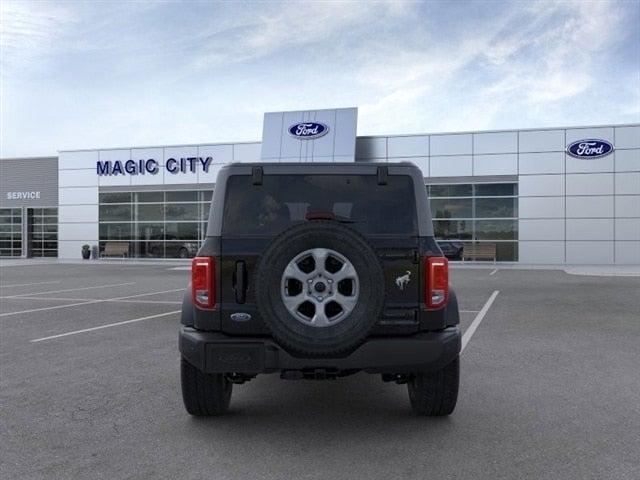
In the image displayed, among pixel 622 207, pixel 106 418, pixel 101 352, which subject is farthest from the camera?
pixel 622 207

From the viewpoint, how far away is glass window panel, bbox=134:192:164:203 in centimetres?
3484

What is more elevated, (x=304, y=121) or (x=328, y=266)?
(x=304, y=121)

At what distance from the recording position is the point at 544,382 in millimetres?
5961

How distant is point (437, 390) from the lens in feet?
15.2

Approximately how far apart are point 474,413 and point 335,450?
1418mm

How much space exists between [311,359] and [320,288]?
1.61 feet

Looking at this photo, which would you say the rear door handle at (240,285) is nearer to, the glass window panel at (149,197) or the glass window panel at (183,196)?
the glass window panel at (183,196)

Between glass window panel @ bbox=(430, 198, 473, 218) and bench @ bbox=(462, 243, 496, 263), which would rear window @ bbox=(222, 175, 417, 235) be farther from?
bench @ bbox=(462, 243, 496, 263)

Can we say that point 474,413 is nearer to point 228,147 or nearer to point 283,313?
point 283,313

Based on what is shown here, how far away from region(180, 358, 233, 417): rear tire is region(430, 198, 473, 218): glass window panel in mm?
26533

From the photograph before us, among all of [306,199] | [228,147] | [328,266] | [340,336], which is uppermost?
[228,147]

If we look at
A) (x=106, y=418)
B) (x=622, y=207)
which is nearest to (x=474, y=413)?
(x=106, y=418)

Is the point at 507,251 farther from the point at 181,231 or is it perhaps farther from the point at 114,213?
the point at 114,213

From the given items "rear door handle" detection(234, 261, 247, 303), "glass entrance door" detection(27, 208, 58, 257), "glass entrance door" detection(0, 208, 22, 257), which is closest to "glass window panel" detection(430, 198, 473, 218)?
"glass entrance door" detection(27, 208, 58, 257)
